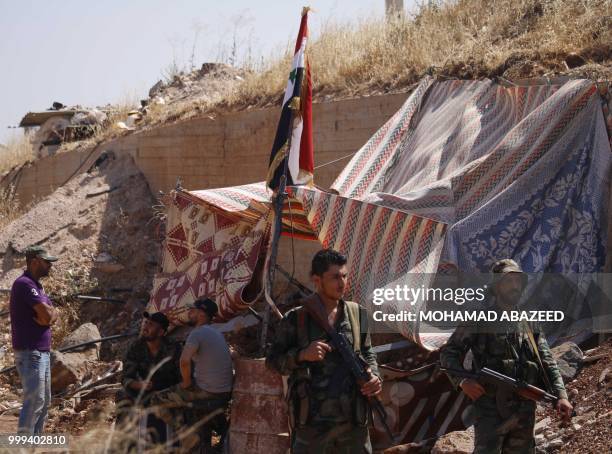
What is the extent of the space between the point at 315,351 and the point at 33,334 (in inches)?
114

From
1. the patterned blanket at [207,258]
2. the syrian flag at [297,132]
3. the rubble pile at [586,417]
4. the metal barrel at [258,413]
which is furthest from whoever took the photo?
the patterned blanket at [207,258]

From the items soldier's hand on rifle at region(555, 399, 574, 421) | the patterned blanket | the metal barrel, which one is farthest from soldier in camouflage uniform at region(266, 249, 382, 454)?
the patterned blanket

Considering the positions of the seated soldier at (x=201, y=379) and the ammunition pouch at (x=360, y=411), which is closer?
the ammunition pouch at (x=360, y=411)

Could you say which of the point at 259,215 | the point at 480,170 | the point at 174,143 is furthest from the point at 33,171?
the point at 480,170

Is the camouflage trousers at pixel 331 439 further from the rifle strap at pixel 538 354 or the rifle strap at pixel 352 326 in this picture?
the rifle strap at pixel 538 354

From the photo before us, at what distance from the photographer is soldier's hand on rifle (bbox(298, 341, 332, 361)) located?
15.9 ft

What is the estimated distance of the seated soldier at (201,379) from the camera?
632 cm

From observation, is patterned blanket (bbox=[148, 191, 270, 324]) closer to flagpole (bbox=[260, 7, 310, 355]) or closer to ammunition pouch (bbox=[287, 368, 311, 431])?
flagpole (bbox=[260, 7, 310, 355])

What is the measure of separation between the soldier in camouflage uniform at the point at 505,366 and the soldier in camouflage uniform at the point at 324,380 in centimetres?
52

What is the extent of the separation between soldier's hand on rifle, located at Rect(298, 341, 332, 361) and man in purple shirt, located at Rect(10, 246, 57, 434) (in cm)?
273

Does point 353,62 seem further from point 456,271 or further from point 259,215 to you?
point 456,271

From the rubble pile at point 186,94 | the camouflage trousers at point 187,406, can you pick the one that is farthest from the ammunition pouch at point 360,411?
the rubble pile at point 186,94

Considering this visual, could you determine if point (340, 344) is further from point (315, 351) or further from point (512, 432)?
point (512, 432)

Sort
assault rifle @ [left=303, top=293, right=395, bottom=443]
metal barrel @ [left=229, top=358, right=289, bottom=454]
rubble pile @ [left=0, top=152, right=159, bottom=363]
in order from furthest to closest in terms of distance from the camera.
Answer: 1. rubble pile @ [left=0, top=152, right=159, bottom=363]
2. metal barrel @ [left=229, top=358, right=289, bottom=454]
3. assault rifle @ [left=303, top=293, right=395, bottom=443]
